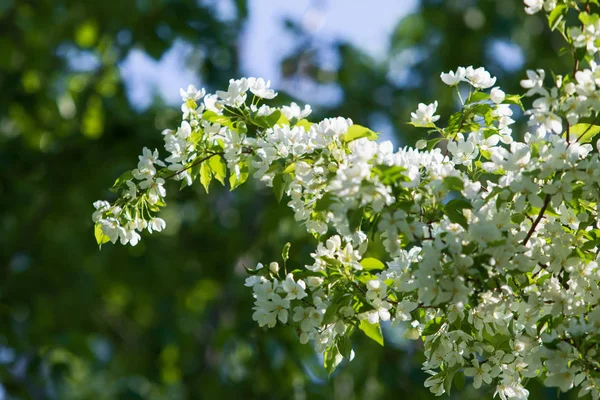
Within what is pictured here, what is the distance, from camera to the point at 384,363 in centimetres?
385

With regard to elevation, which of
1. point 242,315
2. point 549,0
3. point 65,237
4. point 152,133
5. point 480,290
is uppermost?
point 65,237

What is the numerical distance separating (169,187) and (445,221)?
310 centimetres

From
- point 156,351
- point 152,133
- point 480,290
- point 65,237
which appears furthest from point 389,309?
point 65,237

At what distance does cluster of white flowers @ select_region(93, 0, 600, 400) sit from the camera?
1.07 m

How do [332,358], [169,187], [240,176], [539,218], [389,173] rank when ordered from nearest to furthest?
1. [389,173]
2. [539,218]
3. [332,358]
4. [240,176]
5. [169,187]

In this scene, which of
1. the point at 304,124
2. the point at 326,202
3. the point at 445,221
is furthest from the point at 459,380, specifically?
the point at 304,124

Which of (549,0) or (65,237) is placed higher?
(65,237)

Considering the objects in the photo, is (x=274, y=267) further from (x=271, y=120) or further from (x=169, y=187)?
(x=169, y=187)

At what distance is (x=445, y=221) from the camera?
115cm

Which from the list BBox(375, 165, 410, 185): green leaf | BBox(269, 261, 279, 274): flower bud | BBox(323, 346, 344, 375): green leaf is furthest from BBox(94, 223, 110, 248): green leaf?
BBox(375, 165, 410, 185): green leaf

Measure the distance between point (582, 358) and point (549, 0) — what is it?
0.55 m

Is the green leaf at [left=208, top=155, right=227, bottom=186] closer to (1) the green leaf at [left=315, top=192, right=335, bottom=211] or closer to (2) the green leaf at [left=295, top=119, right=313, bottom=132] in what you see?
(2) the green leaf at [left=295, top=119, right=313, bottom=132]

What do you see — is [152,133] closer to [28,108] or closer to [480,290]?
[28,108]

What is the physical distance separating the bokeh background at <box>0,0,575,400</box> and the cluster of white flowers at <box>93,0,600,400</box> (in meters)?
2.02
